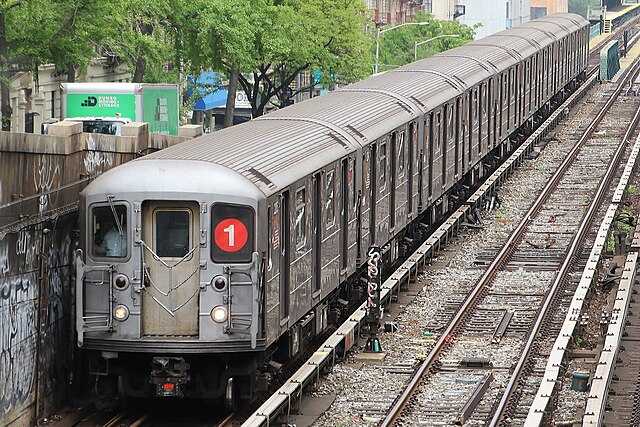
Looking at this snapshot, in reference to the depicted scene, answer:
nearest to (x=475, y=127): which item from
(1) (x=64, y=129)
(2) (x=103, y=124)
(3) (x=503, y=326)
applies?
(2) (x=103, y=124)

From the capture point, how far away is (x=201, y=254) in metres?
15.1

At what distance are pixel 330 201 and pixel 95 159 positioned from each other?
10.1ft

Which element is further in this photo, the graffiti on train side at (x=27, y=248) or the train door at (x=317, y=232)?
the train door at (x=317, y=232)

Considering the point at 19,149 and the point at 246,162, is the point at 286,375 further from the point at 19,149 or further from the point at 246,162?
the point at 19,149

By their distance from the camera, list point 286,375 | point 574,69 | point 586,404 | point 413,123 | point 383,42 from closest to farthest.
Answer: point 586,404
point 286,375
point 413,123
point 574,69
point 383,42

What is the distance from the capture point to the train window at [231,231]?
1508cm

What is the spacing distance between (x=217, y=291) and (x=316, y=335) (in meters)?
4.13

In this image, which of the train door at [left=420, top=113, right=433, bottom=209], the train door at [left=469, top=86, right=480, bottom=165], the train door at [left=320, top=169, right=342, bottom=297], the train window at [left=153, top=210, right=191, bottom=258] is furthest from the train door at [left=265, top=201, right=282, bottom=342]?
the train door at [left=469, top=86, right=480, bottom=165]

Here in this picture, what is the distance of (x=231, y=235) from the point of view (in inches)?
594

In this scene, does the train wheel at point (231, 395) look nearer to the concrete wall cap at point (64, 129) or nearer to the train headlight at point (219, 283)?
the train headlight at point (219, 283)

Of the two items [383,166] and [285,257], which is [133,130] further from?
[383,166]

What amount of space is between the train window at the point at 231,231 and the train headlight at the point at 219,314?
52 centimetres

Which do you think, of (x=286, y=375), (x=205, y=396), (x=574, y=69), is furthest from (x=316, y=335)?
(x=574, y=69)

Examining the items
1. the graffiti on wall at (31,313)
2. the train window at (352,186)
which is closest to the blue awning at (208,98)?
the train window at (352,186)
